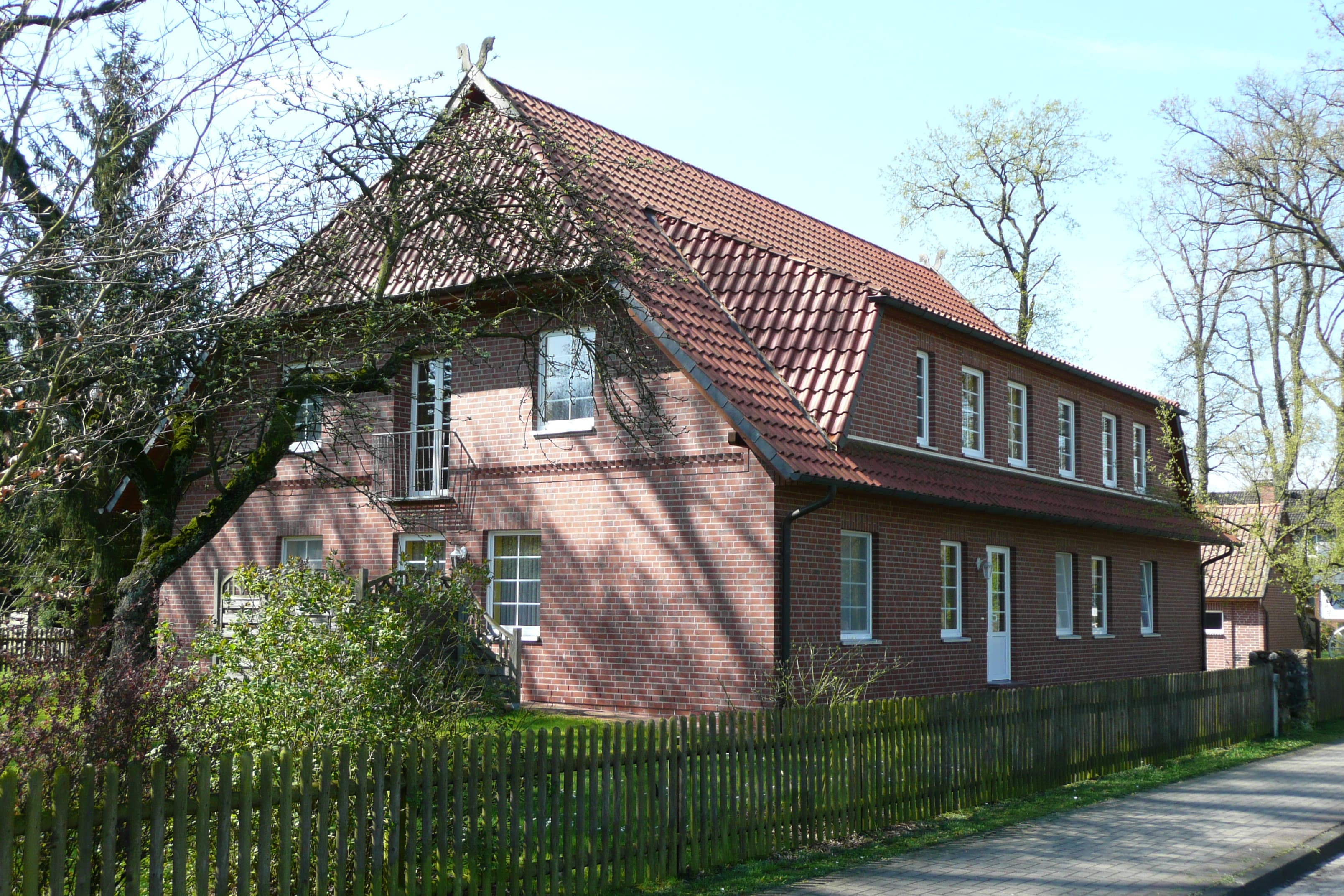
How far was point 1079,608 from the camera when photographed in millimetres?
22016

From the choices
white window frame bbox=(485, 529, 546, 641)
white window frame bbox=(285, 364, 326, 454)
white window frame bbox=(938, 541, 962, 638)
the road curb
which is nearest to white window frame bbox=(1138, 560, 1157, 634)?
white window frame bbox=(938, 541, 962, 638)

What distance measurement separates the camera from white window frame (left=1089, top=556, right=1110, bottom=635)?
2294cm

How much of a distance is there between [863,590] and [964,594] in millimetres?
2767

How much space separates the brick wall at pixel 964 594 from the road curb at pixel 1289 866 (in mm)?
6157

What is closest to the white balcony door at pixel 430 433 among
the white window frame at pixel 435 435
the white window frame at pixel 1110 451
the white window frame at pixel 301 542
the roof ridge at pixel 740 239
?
the white window frame at pixel 435 435

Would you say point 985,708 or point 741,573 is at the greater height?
point 741,573

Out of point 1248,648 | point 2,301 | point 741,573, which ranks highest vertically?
point 2,301

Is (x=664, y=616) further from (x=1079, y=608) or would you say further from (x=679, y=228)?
(x=1079, y=608)

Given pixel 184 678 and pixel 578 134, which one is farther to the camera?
pixel 578 134

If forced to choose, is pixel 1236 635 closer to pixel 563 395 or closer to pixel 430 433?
pixel 563 395

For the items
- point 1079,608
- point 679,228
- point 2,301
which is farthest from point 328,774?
point 1079,608

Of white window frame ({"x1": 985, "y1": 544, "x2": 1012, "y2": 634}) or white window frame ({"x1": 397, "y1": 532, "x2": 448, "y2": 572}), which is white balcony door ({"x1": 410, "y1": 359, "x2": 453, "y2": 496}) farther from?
white window frame ({"x1": 985, "y1": 544, "x2": 1012, "y2": 634})

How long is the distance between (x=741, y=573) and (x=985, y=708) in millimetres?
4201

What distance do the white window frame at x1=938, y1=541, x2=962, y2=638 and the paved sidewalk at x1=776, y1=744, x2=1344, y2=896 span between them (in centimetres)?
536
